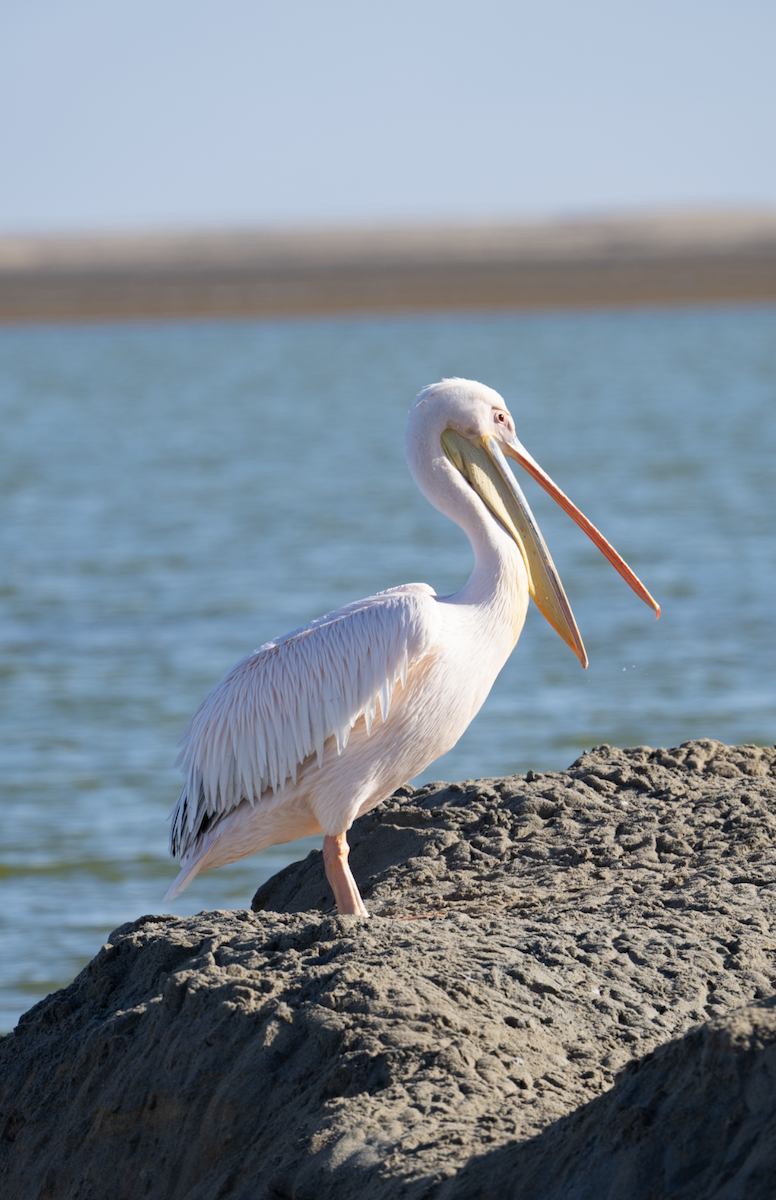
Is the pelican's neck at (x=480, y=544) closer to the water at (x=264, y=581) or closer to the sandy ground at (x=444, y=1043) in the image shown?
the sandy ground at (x=444, y=1043)

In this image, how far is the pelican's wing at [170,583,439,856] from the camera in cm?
432

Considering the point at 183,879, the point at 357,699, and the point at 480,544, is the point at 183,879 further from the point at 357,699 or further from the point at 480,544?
the point at 480,544

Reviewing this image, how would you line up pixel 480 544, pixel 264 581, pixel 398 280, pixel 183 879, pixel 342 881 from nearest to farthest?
pixel 342 881 → pixel 183 879 → pixel 480 544 → pixel 264 581 → pixel 398 280

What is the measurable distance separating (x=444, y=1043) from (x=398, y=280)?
55511mm

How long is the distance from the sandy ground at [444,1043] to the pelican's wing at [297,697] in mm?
481

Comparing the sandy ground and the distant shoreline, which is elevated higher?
the distant shoreline

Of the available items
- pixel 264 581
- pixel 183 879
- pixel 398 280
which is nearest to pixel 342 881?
pixel 183 879

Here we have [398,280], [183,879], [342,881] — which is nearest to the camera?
[342,881]

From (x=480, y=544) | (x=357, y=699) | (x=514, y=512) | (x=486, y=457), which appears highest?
(x=486, y=457)

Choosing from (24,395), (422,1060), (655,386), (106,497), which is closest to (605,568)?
(106,497)

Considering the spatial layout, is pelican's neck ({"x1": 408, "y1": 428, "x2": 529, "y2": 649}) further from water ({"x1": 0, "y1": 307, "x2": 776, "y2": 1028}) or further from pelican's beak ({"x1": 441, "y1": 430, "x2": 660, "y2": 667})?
water ({"x1": 0, "y1": 307, "x2": 776, "y2": 1028})

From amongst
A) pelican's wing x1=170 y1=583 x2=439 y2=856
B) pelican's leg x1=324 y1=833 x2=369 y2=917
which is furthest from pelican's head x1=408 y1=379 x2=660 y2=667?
pelican's leg x1=324 y1=833 x2=369 y2=917

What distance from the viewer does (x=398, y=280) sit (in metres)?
57.3

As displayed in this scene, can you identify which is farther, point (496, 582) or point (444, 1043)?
point (496, 582)
